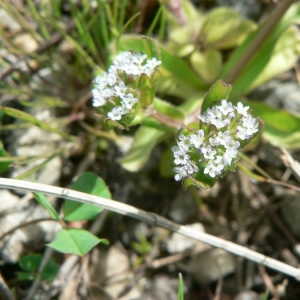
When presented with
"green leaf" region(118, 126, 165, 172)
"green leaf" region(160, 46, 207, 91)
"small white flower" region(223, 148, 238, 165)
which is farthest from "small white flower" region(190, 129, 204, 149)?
"green leaf" region(160, 46, 207, 91)

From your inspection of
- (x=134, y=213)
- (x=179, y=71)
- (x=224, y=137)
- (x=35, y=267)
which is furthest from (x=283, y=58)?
(x=35, y=267)

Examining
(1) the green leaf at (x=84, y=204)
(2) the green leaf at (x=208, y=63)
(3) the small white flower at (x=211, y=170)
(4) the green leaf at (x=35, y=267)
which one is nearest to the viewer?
(3) the small white flower at (x=211, y=170)

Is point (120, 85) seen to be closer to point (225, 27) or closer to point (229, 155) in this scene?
point (229, 155)

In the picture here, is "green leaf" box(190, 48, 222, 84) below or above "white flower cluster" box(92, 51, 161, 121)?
below

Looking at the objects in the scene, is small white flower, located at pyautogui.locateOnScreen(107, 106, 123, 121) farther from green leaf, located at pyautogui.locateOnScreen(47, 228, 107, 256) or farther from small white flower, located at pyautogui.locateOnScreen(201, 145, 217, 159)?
green leaf, located at pyautogui.locateOnScreen(47, 228, 107, 256)

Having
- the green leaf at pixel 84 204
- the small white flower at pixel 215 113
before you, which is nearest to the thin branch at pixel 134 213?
the green leaf at pixel 84 204

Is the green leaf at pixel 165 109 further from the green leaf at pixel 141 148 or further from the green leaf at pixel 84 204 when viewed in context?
the green leaf at pixel 84 204

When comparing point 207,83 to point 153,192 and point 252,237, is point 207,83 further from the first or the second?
point 252,237
